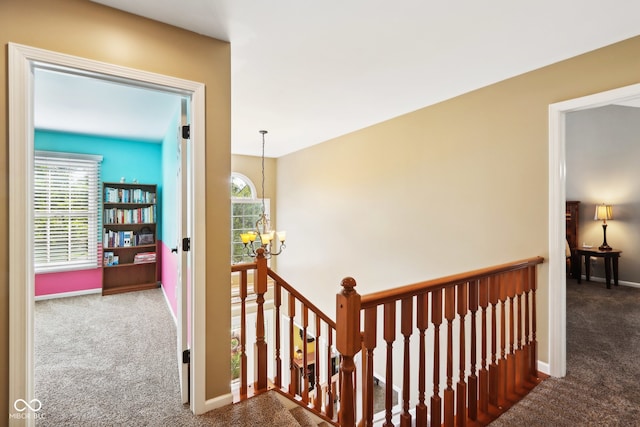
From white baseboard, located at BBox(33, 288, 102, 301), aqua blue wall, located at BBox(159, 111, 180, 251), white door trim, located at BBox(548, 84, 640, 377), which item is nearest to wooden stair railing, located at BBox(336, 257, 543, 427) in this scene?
white door trim, located at BBox(548, 84, 640, 377)

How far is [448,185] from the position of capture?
3098 millimetres

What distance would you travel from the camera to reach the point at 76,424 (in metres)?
1.71

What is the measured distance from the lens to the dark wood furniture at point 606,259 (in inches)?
176

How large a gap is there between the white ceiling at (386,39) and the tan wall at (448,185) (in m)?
0.23

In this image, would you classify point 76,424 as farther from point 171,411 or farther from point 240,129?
point 240,129

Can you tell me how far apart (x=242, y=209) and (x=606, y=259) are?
632 cm

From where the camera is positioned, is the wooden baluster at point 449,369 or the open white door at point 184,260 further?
the open white door at point 184,260

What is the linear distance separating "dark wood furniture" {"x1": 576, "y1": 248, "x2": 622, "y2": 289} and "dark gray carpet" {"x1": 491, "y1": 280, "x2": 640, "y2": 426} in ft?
Answer: 4.04

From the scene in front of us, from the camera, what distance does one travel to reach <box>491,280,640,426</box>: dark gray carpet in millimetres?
1787

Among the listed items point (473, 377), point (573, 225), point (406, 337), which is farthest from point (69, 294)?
point (573, 225)

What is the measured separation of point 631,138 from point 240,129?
5.96 m

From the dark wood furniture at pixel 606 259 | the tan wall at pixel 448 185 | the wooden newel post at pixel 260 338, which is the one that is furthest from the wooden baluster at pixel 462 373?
the dark wood furniture at pixel 606 259

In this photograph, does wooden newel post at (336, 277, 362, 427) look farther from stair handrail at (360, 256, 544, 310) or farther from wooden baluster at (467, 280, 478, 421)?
wooden baluster at (467, 280, 478, 421)

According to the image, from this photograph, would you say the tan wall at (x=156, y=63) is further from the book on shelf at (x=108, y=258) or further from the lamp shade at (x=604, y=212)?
the lamp shade at (x=604, y=212)
